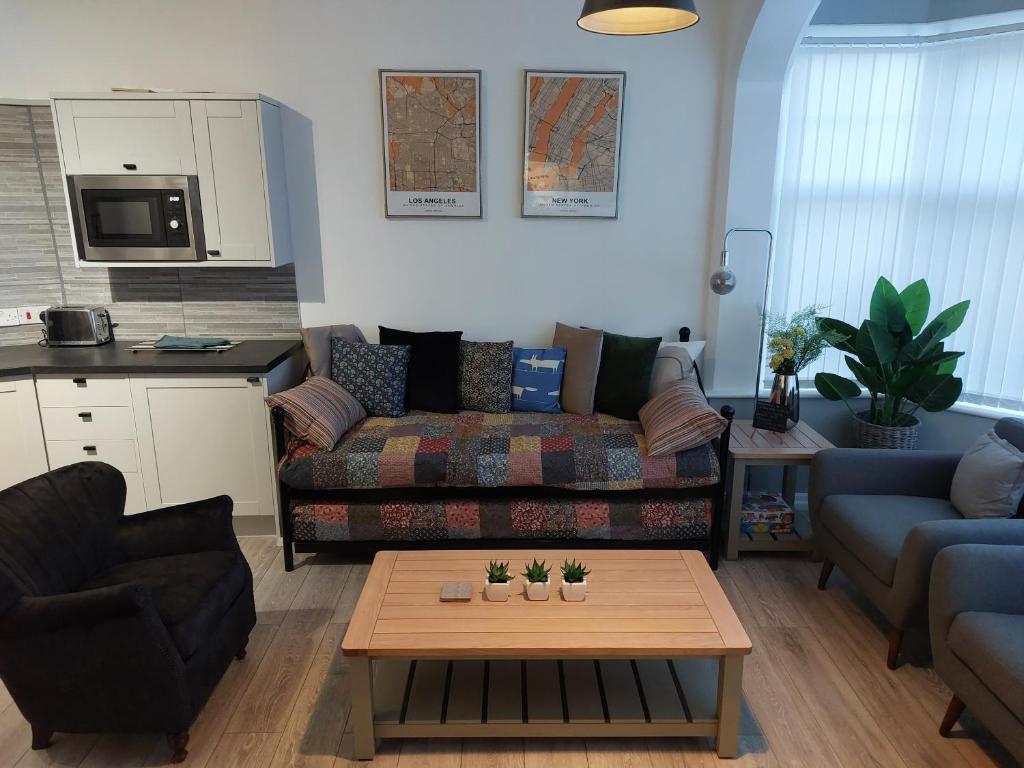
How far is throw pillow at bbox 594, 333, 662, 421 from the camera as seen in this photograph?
3.67 meters

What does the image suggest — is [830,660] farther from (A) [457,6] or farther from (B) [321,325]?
(A) [457,6]

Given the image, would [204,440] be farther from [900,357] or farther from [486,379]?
[900,357]

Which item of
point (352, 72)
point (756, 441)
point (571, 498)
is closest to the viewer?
point (571, 498)

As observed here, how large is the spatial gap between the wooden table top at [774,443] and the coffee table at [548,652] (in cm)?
86

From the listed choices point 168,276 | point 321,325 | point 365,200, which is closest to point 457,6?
point 365,200

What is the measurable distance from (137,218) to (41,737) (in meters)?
2.35

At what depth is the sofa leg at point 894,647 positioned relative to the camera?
2.59 m

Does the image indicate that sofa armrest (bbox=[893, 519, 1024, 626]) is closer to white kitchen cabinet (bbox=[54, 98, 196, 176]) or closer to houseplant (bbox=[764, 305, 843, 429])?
houseplant (bbox=[764, 305, 843, 429])

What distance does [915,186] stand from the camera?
3746 mm

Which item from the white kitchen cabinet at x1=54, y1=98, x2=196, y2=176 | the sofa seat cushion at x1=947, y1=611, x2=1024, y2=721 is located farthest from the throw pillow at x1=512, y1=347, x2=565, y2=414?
the sofa seat cushion at x1=947, y1=611, x2=1024, y2=721

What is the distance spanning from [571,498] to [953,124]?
273 centimetres

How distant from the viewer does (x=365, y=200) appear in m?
3.87

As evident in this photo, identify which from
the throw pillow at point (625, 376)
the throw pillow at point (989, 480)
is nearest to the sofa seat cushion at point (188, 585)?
the throw pillow at point (625, 376)

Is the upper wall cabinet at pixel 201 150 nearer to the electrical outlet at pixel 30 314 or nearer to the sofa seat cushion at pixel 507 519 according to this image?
the electrical outlet at pixel 30 314
